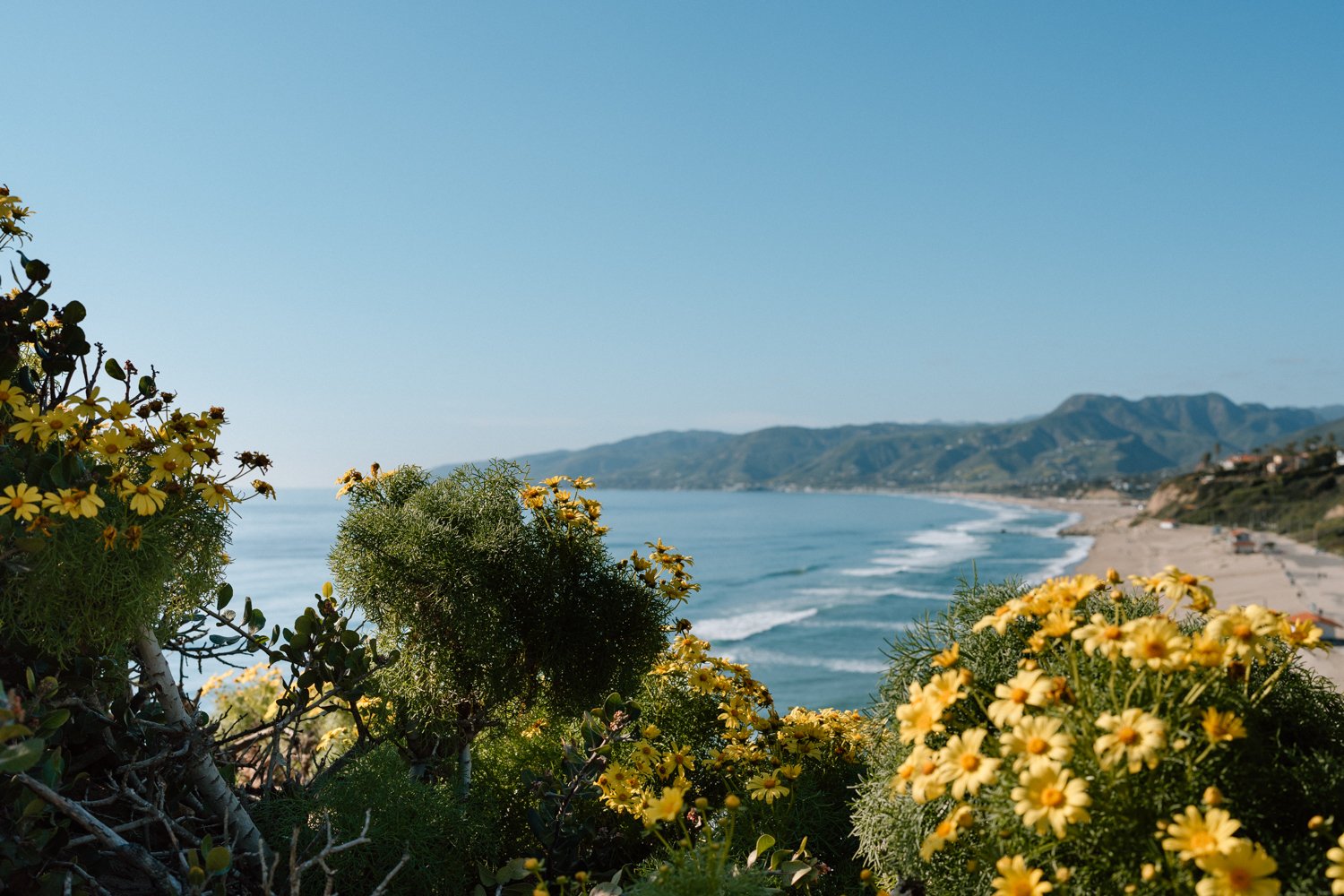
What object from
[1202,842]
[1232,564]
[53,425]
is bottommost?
[1232,564]

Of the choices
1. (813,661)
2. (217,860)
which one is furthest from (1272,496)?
(217,860)

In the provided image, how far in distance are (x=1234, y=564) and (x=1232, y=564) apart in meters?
0.15

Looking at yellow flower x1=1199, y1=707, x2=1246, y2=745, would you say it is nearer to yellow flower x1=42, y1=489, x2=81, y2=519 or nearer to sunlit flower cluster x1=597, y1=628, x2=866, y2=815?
sunlit flower cluster x1=597, y1=628, x2=866, y2=815

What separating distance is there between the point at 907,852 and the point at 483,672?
3.46m

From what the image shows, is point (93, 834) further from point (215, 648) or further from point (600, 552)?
point (600, 552)

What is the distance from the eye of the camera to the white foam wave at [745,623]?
45.1 meters

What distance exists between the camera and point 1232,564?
73188mm

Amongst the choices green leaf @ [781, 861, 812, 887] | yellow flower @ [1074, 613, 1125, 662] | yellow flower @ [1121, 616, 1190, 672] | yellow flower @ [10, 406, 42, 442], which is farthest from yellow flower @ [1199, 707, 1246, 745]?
yellow flower @ [10, 406, 42, 442]

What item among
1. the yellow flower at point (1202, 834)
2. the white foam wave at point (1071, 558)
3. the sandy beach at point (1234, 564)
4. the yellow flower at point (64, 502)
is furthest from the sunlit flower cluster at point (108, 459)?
the white foam wave at point (1071, 558)

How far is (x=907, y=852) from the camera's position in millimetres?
2664

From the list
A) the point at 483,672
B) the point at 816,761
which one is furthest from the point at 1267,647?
the point at 483,672

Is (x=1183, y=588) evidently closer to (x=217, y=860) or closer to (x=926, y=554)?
(x=217, y=860)

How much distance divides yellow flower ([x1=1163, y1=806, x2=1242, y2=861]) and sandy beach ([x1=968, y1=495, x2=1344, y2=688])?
4014 cm

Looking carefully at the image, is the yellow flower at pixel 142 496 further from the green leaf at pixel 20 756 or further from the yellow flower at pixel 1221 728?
the yellow flower at pixel 1221 728
